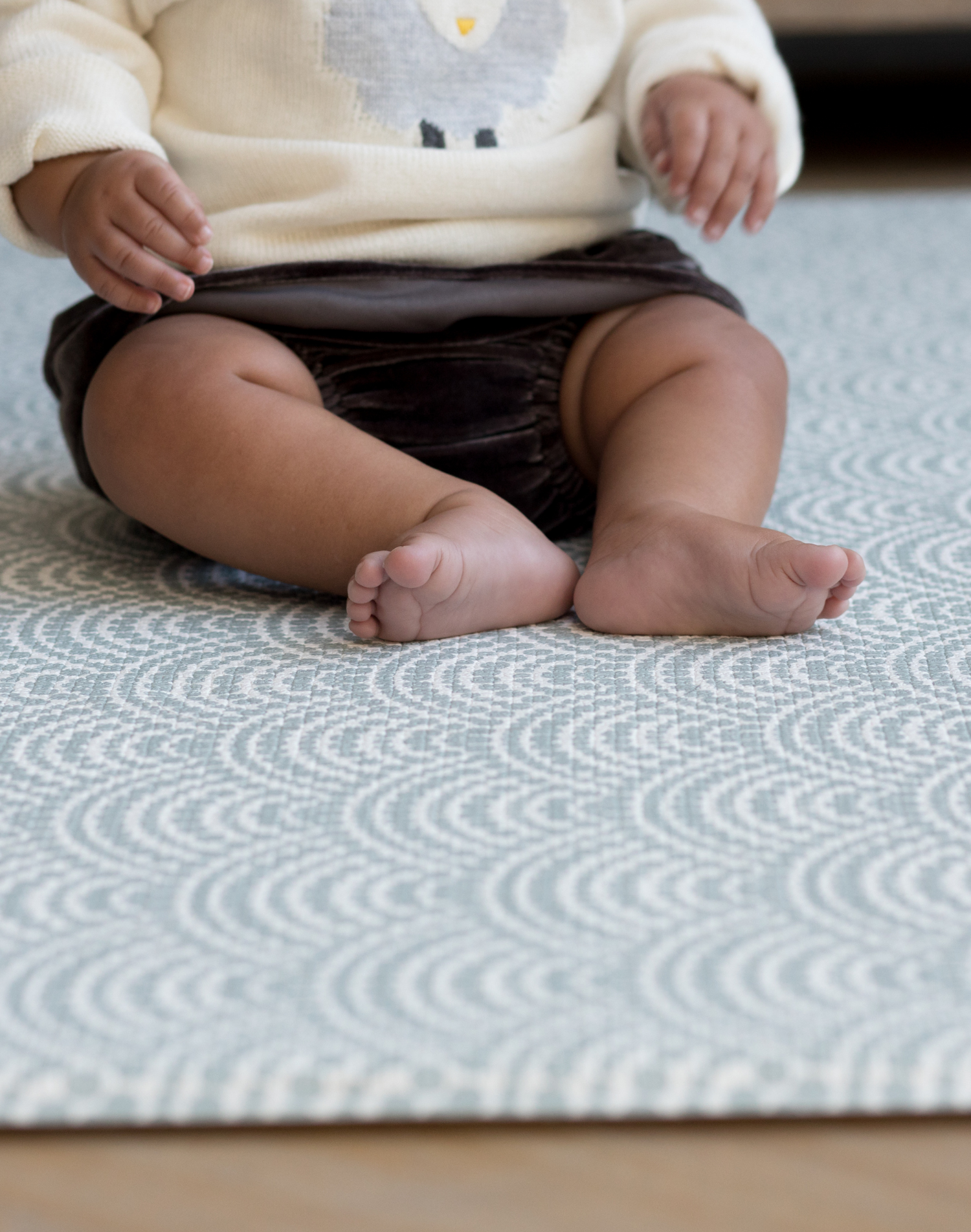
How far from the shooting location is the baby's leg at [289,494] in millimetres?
495

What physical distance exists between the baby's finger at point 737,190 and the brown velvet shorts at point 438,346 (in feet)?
0.14

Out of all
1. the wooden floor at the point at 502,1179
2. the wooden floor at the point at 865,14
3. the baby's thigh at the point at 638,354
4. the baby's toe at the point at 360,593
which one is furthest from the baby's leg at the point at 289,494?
the wooden floor at the point at 865,14

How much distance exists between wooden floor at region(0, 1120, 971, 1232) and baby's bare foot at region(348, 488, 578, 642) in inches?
8.5

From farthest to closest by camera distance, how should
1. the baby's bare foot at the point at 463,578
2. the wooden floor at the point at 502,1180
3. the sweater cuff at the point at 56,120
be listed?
the sweater cuff at the point at 56,120, the baby's bare foot at the point at 463,578, the wooden floor at the point at 502,1180

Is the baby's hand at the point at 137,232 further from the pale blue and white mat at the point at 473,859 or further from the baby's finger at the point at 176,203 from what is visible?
the pale blue and white mat at the point at 473,859

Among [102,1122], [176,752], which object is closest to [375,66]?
[176,752]

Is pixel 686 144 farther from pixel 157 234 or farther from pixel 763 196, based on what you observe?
pixel 157 234

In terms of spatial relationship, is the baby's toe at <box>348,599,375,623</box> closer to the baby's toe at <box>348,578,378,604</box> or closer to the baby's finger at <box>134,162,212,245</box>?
the baby's toe at <box>348,578,378,604</box>

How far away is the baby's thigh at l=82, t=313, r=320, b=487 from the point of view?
0.55 m

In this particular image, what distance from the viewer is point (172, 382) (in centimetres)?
55

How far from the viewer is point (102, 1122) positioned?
29 centimetres

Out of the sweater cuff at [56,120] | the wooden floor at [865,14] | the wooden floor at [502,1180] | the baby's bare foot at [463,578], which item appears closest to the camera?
the wooden floor at [502,1180]

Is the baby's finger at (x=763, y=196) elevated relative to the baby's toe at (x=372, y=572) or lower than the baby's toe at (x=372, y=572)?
elevated

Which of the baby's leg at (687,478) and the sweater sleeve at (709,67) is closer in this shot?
the baby's leg at (687,478)
